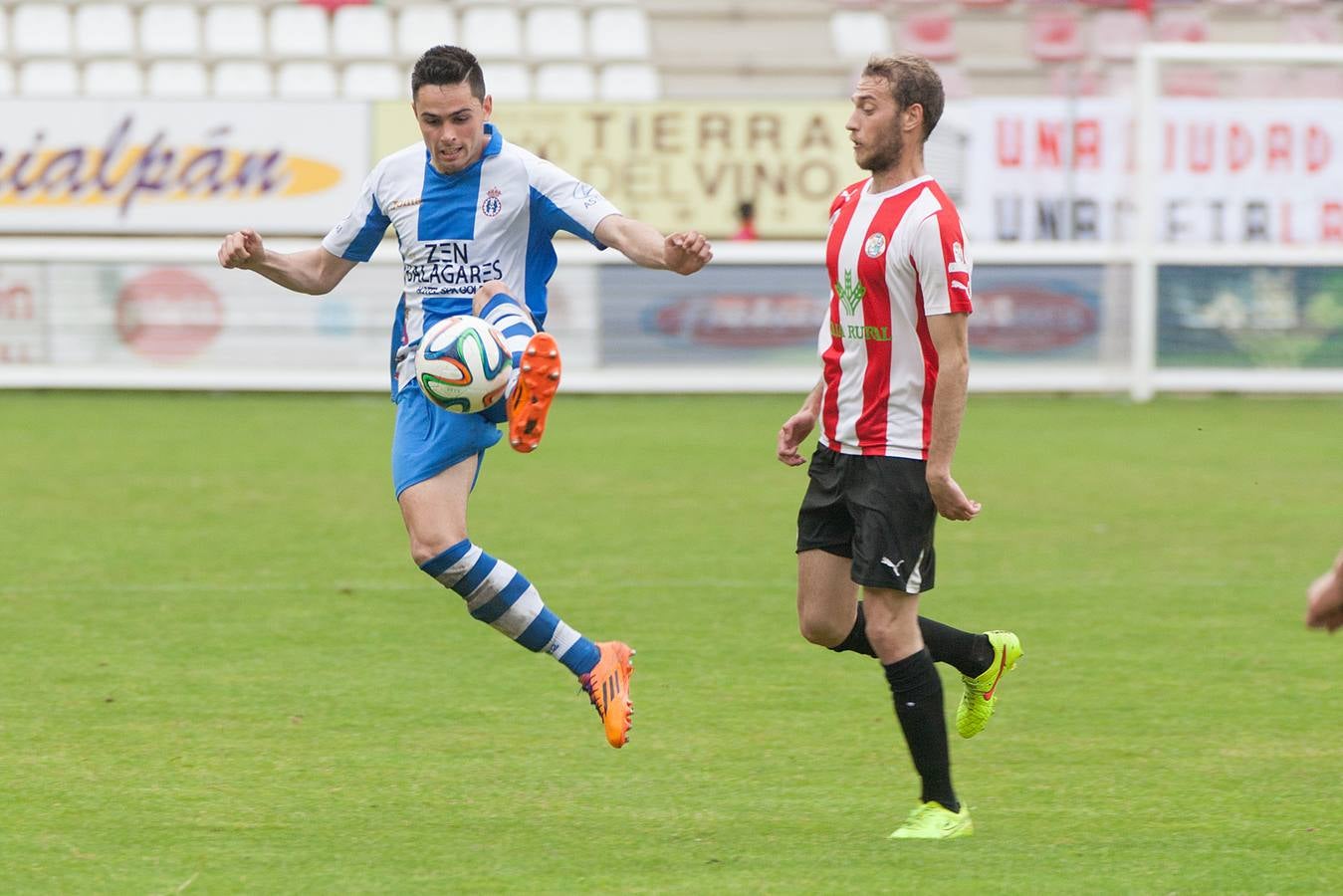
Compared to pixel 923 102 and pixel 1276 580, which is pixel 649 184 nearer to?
pixel 1276 580

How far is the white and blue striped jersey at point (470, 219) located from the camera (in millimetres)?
5234

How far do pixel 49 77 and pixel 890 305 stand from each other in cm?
1773

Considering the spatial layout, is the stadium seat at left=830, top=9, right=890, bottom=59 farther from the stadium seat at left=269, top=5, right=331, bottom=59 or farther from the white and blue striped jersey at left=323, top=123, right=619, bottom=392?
the white and blue striped jersey at left=323, top=123, right=619, bottom=392

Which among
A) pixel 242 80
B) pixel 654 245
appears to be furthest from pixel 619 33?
pixel 654 245

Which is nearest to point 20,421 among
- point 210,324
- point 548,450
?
point 210,324

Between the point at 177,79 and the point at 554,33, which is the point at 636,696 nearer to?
the point at 177,79

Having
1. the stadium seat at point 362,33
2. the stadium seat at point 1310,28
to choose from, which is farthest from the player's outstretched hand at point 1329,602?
the stadium seat at point 1310,28

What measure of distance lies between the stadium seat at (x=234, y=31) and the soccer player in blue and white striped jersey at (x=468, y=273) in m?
16.5

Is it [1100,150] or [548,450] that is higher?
[1100,150]

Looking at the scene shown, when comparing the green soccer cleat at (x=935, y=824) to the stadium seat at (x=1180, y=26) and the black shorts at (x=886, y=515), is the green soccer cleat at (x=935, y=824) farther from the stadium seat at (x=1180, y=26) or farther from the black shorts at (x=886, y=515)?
the stadium seat at (x=1180, y=26)

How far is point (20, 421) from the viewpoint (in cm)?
1448

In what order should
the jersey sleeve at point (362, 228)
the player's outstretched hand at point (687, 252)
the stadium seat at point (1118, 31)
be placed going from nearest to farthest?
A: the player's outstretched hand at point (687, 252) → the jersey sleeve at point (362, 228) → the stadium seat at point (1118, 31)

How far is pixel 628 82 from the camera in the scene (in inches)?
824

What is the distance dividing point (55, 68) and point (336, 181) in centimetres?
448
